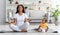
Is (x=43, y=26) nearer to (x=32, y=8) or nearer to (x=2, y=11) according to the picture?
(x=32, y=8)

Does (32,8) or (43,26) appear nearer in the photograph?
(43,26)

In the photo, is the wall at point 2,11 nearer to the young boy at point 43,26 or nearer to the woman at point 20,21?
the woman at point 20,21

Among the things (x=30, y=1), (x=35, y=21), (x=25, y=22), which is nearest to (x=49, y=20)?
(x=35, y=21)

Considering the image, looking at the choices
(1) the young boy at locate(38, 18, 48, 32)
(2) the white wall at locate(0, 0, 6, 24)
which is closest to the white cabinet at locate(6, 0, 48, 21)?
(2) the white wall at locate(0, 0, 6, 24)

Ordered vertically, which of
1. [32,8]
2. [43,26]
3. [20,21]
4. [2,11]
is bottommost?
[43,26]

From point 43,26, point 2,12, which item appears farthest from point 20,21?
point 2,12

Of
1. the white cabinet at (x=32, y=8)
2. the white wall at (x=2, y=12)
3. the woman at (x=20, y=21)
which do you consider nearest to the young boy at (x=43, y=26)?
the woman at (x=20, y=21)

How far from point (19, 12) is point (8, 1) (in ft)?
7.96

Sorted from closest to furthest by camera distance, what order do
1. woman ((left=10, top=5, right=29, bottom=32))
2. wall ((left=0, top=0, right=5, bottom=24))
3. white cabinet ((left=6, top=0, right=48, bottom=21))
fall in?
woman ((left=10, top=5, right=29, bottom=32)) → white cabinet ((left=6, top=0, right=48, bottom=21)) → wall ((left=0, top=0, right=5, bottom=24))

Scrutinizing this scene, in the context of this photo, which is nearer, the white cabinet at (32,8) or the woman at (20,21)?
the woman at (20,21)

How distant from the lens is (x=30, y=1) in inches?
230

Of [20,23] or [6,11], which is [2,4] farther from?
[20,23]

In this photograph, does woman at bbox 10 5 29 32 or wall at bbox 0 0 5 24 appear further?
wall at bbox 0 0 5 24

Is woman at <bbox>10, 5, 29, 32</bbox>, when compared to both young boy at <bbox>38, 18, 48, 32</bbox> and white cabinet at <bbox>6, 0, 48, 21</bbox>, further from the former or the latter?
white cabinet at <bbox>6, 0, 48, 21</bbox>
